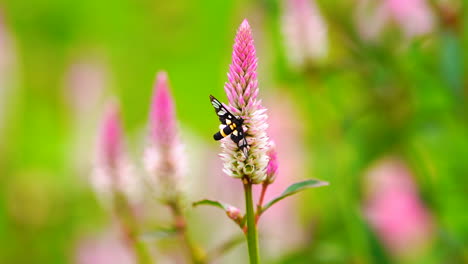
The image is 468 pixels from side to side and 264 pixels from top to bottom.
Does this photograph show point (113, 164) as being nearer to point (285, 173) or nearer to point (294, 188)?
point (294, 188)

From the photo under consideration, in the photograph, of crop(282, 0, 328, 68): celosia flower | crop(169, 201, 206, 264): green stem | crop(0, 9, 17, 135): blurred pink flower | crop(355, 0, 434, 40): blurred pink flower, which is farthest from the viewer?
crop(0, 9, 17, 135): blurred pink flower

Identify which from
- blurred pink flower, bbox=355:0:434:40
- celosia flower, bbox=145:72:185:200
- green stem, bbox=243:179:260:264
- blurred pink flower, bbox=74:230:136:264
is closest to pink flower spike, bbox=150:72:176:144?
celosia flower, bbox=145:72:185:200

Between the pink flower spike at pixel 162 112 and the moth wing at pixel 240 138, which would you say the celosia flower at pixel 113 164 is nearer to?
the pink flower spike at pixel 162 112

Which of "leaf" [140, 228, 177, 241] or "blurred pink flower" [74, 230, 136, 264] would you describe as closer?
"leaf" [140, 228, 177, 241]

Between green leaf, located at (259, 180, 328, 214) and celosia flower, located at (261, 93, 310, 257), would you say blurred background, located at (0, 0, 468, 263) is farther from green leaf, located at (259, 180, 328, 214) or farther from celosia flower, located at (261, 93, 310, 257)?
green leaf, located at (259, 180, 328, 214)

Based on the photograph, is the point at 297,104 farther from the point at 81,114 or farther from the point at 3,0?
the point at 3,0
